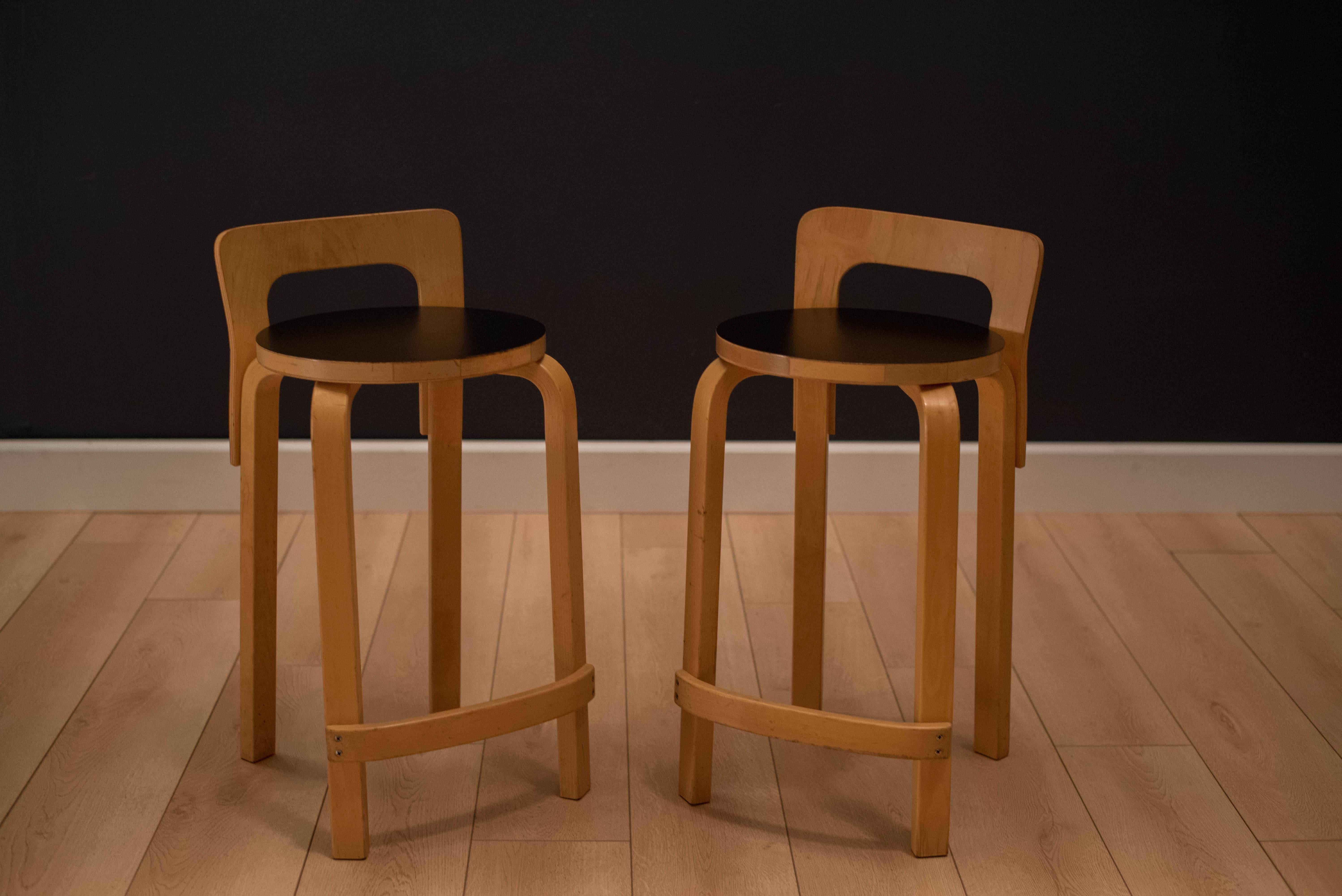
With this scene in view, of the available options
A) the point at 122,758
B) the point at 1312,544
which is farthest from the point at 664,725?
the point at 1312,544

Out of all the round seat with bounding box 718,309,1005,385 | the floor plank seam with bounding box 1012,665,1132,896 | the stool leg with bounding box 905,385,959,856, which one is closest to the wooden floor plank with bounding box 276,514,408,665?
the round seat with bounding box 718,309,1005,385

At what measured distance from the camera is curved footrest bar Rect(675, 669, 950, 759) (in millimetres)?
1495

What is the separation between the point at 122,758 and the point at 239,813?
24 centimetres

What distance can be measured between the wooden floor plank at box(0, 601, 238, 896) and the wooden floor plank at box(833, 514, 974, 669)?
1093 mm

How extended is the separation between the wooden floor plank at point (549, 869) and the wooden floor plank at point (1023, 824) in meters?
0.42

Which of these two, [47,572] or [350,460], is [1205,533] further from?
[47,572]

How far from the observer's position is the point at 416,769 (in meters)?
1.73

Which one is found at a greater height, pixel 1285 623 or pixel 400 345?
pixel 400 345

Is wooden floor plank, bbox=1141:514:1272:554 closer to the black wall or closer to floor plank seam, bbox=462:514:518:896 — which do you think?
the black wall

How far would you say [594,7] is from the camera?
8.09 ft

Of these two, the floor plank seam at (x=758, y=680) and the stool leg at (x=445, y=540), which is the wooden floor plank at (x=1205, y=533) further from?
the stool leg at (x=445, y=540)

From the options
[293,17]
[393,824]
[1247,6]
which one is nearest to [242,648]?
[393,824]

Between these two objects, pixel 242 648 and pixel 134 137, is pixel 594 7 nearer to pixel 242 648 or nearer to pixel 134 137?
pixel 134 137

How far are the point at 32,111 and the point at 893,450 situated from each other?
1880mm
